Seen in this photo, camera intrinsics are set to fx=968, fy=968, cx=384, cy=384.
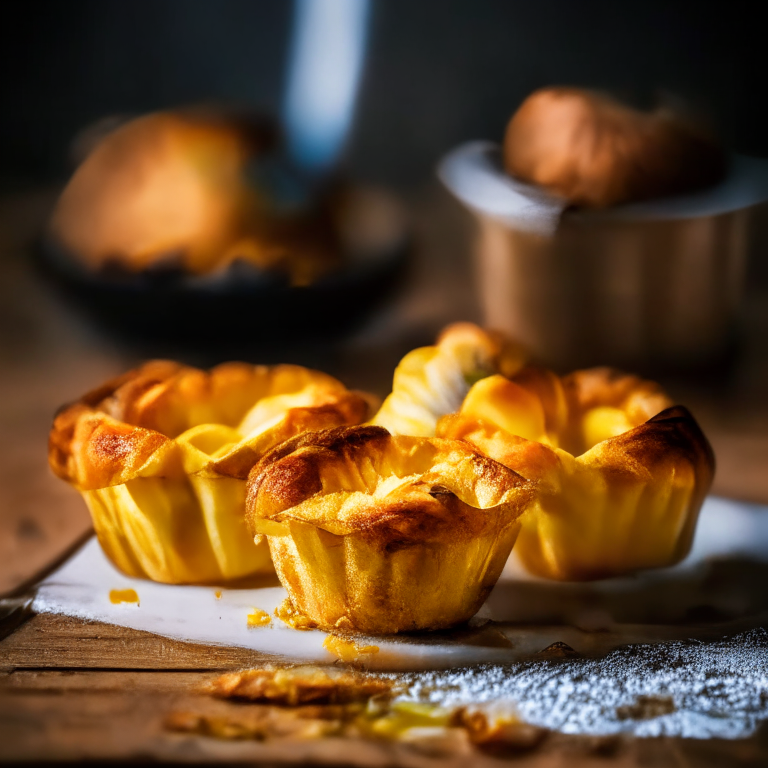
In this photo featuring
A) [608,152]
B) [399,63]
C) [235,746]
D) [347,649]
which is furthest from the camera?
[399,63]

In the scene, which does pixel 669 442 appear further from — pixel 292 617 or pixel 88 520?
pixel 88 520

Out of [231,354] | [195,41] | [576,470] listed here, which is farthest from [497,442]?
[195,41]

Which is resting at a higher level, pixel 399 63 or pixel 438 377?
pixel 399 63

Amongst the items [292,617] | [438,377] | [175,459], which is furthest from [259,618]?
[438,377]

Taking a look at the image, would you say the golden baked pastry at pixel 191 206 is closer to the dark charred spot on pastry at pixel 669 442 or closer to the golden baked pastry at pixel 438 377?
the golden baked pastry at pixel 438 377

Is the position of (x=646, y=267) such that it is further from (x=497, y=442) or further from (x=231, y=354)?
(x=231, y=354)


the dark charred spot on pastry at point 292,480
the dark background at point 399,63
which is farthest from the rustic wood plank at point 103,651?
the dark background at point 399,63
